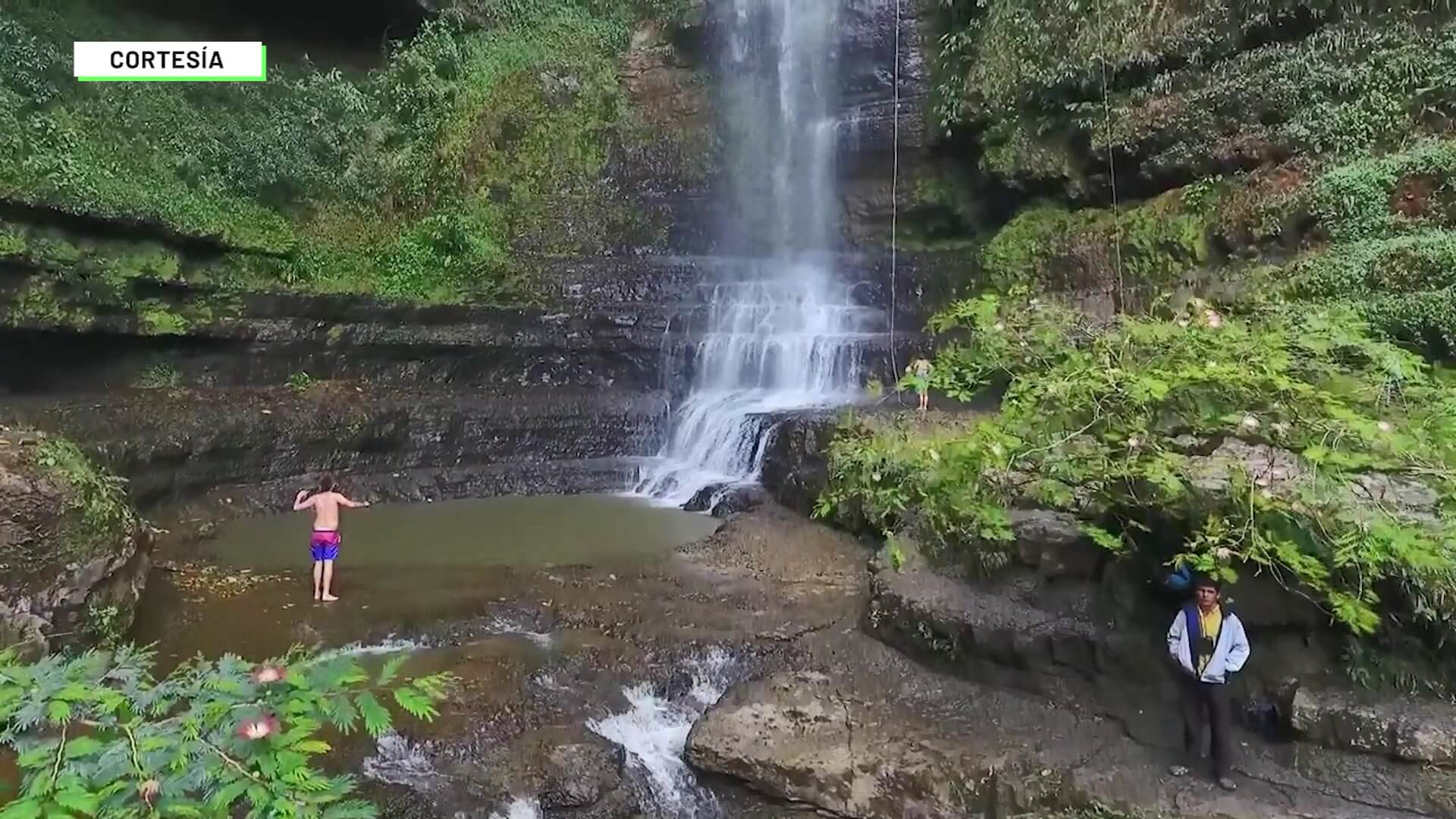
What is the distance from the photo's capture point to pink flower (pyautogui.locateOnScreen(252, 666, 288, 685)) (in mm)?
2361

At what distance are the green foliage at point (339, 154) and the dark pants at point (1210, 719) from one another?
36.5 feet

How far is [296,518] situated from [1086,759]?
8.93 metres

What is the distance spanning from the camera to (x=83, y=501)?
6.76 meters

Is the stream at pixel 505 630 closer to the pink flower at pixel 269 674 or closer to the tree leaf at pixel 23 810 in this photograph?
the pink flower at pixel 269 674

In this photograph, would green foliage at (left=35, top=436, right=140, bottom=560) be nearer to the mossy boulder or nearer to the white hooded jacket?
the mossy boulder

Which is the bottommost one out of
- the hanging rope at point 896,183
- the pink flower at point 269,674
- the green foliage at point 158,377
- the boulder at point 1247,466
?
the pink flower at point 269,674

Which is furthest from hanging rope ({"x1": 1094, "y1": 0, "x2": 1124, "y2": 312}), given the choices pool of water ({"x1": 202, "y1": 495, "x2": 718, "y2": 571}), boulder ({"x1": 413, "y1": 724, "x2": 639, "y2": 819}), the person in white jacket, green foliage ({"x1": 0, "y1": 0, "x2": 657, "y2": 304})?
boulder ({"x1": 413, "y1": 724, "x2": 639, "y2": 819})

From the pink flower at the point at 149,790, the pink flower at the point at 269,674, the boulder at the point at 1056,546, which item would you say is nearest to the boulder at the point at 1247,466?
the boulder at the point at 1056,546

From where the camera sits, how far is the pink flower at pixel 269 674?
93.0 inches

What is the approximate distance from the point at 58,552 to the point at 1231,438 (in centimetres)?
762

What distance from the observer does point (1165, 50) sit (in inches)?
459

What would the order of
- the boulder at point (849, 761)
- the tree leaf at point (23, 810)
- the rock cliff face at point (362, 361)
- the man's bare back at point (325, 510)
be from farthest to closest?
the rock cliff face at point (362, 361), the man's bare back at point (325, 510), the boulder at point (849, 761), the tree leaf at point (23, 810)

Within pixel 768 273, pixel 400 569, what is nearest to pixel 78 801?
pixel 400 569

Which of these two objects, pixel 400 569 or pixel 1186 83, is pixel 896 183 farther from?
pixel 400 569
